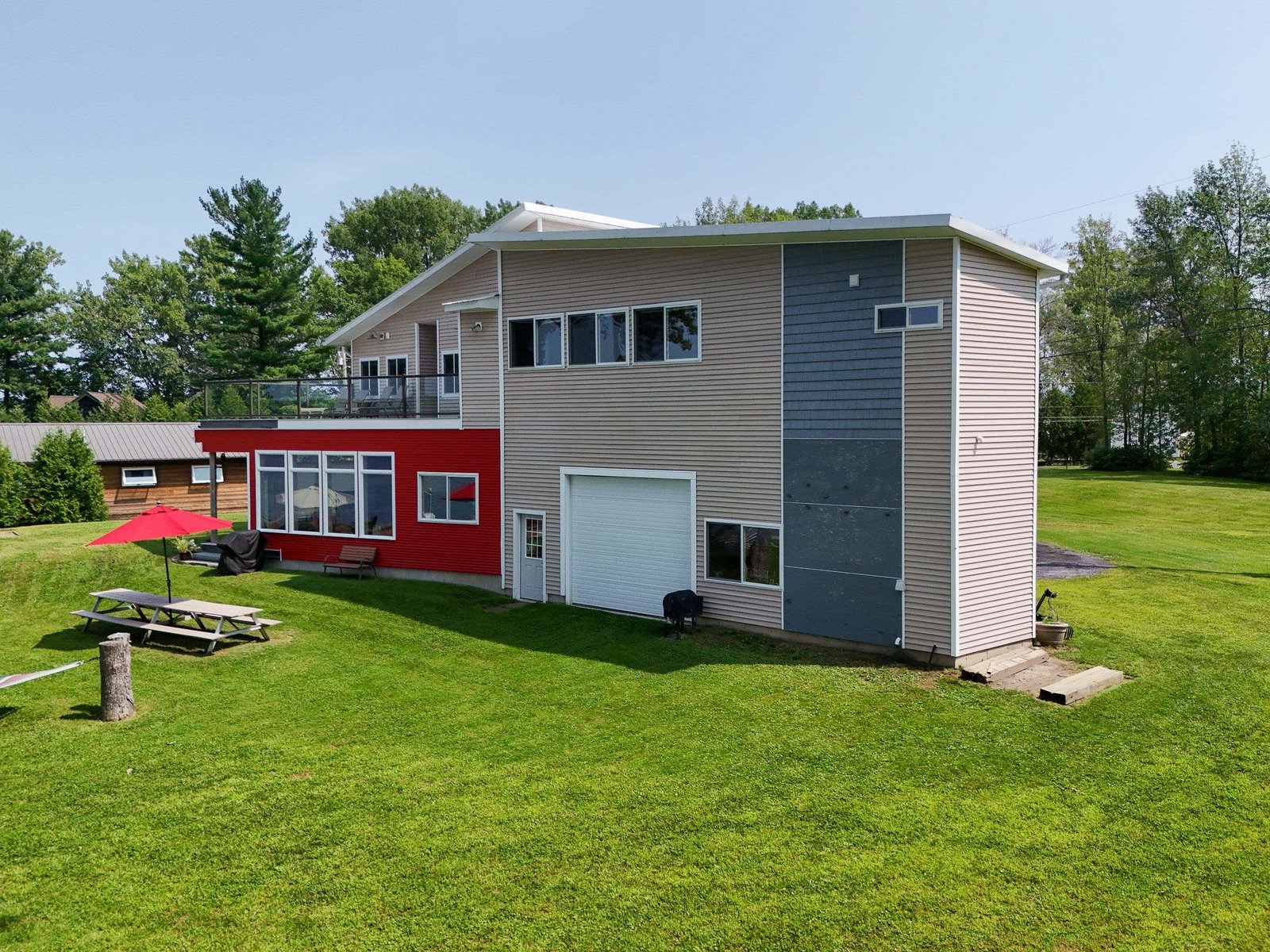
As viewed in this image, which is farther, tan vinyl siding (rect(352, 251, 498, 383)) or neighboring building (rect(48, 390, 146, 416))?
neighboring building (rect(48, 390, 146, 416))

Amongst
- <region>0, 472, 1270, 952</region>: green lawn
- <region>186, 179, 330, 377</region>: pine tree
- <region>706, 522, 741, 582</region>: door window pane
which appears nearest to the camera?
<region>0, 472, 1270, 952</region>: green lawn

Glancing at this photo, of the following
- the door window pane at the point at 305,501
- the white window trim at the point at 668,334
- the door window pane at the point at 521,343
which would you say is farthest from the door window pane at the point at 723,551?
the door window pane at the point at 305,501

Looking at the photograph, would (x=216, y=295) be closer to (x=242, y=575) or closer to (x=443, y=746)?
(x=242, y=575)

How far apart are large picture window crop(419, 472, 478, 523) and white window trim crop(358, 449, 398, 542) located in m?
0.76

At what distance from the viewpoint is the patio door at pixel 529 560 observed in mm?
16125

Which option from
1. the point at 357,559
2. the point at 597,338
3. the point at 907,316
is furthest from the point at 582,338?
the point at 357,559

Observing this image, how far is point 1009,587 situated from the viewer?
12.0m

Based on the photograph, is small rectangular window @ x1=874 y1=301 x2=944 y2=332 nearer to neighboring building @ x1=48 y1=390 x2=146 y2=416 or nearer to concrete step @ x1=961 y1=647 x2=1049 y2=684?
concrete step @ x1=961 y1=647 x2=1049 y2=684

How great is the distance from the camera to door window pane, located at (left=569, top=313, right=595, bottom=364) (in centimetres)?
1496

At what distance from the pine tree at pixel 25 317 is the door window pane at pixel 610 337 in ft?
165

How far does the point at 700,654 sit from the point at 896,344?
5260 millimetres

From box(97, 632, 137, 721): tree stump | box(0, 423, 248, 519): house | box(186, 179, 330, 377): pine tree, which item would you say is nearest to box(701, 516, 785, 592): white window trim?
box(97, 632, 137, 721): tree stump

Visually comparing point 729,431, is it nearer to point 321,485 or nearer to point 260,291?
point 321,485

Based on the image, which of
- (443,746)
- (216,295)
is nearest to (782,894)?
(443,746)
